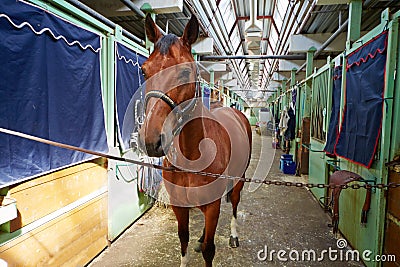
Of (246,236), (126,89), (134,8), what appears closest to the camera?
(246,236)

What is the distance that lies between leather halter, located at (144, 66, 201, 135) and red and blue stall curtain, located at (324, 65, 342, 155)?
7.84 feet

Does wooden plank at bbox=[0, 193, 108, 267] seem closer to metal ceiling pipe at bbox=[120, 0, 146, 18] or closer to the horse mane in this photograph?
the horse mane

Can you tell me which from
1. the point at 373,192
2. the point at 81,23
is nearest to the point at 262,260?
the point at 373,192

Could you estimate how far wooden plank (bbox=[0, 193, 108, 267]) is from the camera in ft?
5.18

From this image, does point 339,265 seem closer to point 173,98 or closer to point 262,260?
point 262,260

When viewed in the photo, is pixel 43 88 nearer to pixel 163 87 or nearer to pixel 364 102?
pixel 163 87

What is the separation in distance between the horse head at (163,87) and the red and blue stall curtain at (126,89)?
1.47m

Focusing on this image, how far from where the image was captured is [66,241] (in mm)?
1981

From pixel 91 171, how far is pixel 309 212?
10.0ft

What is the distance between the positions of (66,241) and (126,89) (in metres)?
1.74

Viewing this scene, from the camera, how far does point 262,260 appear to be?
2.33 m

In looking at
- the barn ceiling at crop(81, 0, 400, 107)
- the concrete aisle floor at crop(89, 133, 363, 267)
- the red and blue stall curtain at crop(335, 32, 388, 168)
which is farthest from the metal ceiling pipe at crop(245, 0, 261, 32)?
the concrete aisle floor at crop(89, 133, 363, 267)

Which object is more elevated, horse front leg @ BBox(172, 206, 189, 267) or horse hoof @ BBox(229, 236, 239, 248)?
horse front leg @ BBox(172, 206, 189, 267)

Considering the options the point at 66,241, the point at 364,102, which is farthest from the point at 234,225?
the point at 364,102
